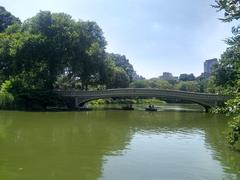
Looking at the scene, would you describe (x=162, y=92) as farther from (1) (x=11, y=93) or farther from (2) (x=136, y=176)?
(2) (x=136, y=176)

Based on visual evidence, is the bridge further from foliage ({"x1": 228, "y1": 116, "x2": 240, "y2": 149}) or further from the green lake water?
foliage ({"x1": 228, "y1": 116, "x2": 240, "y2": 149})

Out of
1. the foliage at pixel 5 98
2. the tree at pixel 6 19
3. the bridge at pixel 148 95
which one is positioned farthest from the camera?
the tree at pixel 6 19

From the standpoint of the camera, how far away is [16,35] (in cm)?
5209

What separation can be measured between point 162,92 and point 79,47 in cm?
1133

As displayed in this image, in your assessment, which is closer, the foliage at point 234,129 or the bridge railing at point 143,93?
the foliage at point 234,129

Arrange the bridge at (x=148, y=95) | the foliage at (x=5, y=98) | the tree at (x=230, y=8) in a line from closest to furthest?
the tree at (x=230, y=8) < the foliage at (x=5, y=98) < the bridge at (x=148, y=95)

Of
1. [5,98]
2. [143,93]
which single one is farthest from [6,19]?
[5,98]

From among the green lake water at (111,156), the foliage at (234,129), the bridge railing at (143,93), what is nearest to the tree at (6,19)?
the bridge railing at (143,93)

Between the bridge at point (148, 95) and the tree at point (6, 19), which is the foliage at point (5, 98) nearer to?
the bridge at point (148, 95)

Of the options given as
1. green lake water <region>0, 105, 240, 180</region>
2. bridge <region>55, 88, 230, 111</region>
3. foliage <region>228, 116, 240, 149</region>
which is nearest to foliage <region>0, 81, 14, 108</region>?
bridge <region>55, 88, 230, 111</region>

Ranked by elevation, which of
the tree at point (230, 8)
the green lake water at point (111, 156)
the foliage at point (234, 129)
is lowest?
the green lake water at point (111, 156)

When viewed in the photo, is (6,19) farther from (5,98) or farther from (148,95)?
(148,95)

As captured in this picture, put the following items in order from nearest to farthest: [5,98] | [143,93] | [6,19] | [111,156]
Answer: [111,156], [5,98], [143,93], [6,19]

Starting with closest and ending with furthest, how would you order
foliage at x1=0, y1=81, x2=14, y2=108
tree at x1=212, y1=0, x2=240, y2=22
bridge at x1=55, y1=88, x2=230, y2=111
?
tree at x1=212, y1=0, x2=240, y2=22 < foliage at x1=0, y1=81, x2=14, y2=108 < bridge at x1=55, y1=88, x2=230, y2=111
